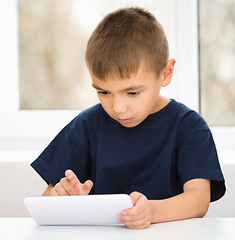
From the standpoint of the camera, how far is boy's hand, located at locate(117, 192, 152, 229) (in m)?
0.76

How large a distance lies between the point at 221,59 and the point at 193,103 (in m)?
0.21

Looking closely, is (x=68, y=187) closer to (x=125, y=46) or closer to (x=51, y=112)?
(x=125, y=46)

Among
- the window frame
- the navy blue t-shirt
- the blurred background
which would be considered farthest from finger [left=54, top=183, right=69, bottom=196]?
the blurred background

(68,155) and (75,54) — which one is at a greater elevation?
(75,54)

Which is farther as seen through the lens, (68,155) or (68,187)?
(68,155)

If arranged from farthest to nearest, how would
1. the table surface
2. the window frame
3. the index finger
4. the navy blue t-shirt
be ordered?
the window frame, the navy blue t-shirt, the index finger, the table surface

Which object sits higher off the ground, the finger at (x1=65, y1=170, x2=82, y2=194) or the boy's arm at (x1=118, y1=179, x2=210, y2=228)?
the finger at (x1=65, y1=170, x2=82, y2=194)

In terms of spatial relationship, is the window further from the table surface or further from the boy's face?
the table surface

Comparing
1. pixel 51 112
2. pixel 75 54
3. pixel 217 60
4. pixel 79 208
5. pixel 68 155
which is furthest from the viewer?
pixel 75 54

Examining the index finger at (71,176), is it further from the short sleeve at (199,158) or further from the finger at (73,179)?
the short sleeve at (199,158)

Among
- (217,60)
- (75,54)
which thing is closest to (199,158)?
(217,60)

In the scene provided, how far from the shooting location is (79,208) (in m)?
0.75

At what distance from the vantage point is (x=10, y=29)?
1975 millimetres

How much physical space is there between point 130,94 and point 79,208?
30 cm
